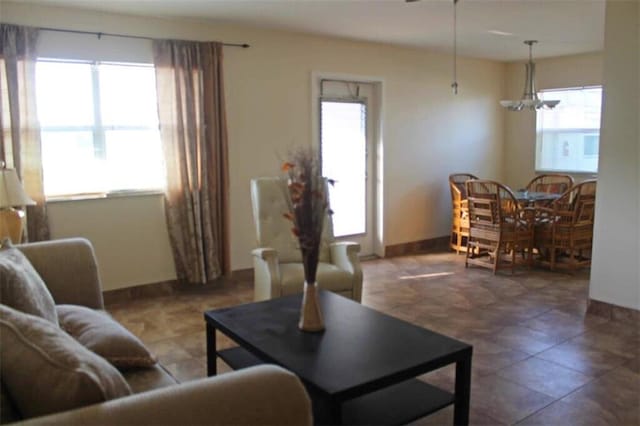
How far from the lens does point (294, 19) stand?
185 inches

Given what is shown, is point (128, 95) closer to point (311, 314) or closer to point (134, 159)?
point (134, 159)

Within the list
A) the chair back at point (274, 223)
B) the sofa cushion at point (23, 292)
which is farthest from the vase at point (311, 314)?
the chair back at point (274, 223)

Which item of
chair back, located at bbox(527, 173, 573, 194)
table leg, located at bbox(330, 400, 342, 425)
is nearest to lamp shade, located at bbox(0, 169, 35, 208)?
table leg, located at bbox(330, 400, 342, 425)

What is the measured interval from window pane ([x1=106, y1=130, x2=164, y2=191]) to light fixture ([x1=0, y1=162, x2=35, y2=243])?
1081 mm

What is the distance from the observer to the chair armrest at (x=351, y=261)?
12.4 feet

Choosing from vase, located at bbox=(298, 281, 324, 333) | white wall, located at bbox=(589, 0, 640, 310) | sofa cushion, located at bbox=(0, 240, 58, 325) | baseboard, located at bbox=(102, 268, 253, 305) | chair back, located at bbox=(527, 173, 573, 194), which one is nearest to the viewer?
sofa cushion, located at bbox=(0, 240, 58, 325)

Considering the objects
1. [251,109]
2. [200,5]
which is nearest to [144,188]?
[251,109]

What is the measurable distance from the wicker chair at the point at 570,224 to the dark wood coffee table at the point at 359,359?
3539 mm

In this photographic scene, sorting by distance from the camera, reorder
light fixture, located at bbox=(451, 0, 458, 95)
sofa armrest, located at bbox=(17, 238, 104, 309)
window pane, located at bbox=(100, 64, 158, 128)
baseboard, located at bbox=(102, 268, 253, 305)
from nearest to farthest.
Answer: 1. sofa armrest, located at bbox=(17, 238, 104, 309)
2. window pane, located at bbox=(100, 64, 158, 128)
3. baseboard, located at bbox=(102, 268, 253, 305)
4. light fixture, located at bbox=(451, 0, 458, 95)

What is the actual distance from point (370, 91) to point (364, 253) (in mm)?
1839

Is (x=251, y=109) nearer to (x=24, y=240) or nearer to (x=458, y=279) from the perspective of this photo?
(x=24, y=240)

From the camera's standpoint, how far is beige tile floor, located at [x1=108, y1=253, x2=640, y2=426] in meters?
2.75

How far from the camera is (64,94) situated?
13.9 feet

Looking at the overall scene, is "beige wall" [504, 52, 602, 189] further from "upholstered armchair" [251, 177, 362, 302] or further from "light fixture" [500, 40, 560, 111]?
"upholstered armchair" [251, 177, 362, 302]
